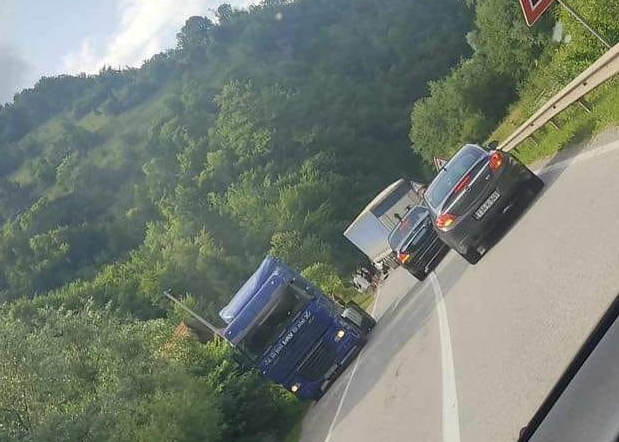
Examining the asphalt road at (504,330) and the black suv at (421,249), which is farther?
the black suv at (421,249)

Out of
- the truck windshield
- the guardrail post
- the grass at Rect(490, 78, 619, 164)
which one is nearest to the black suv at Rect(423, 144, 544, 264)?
the grass at Rect(490, 78, 619, 164)

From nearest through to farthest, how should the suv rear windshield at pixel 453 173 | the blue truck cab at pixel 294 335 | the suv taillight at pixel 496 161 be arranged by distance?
the suv taillight at pixel 496 161 → the suv rear windshield at pixel 453 173 → the blue truck cab at pixel 294 335

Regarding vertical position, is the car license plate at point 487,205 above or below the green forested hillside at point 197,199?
below

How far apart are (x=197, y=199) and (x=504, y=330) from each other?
84426 millimetres

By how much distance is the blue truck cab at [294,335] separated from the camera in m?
17.6

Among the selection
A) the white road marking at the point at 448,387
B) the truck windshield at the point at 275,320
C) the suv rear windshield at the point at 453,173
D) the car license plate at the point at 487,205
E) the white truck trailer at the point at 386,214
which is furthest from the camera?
the white truck trailer at the point at 386,214

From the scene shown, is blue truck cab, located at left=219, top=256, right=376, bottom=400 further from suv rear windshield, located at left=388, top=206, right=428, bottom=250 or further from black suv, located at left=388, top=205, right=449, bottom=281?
suv rear windshield, located at left=388, top=206, right=428, bottom=250

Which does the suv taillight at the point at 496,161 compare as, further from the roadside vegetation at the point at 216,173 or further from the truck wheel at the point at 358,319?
the truck wheel at the point at 358,319

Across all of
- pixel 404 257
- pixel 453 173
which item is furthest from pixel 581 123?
pixel 404 257

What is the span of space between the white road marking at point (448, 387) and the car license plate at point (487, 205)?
62.2 inches

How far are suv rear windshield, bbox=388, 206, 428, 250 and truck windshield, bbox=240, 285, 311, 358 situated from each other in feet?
10.2

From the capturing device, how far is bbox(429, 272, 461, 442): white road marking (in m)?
7.14

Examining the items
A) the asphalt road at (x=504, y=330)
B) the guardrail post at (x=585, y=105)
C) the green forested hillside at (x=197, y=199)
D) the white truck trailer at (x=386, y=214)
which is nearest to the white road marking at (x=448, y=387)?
the asphalt road at (x=504, y=330)

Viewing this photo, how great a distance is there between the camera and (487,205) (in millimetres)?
13250
